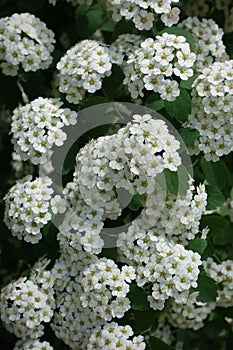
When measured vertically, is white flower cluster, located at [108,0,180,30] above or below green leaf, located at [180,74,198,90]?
above

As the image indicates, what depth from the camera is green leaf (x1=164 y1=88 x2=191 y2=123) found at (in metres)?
3.56

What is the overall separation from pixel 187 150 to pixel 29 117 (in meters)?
0.85

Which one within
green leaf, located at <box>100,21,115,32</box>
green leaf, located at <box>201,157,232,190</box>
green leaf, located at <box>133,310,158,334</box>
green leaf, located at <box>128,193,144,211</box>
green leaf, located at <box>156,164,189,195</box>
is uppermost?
green leaf, located at <box>100,21,115,32</box>

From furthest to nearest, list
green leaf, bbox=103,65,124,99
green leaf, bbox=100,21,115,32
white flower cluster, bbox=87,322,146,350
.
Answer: green leaf, bbox=100,21,115,32, green leaf, bbox=103,65,124,99, white flower cluster, bbox=87,322,146,350

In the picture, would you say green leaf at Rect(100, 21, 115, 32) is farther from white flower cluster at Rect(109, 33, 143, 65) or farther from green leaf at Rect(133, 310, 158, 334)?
green leaf at Rect(133, 310, 158, 334)

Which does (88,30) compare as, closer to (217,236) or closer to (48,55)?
(48,55)

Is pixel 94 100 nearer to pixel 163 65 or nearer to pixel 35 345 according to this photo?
pixel 163 65

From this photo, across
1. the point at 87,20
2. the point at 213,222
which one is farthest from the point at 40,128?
the point at 213,222

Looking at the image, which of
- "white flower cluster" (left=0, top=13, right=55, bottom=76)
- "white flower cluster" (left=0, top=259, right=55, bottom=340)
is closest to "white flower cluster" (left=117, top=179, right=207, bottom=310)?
"white flower cluster" (left=0, top=259, right=55, bottom=340)

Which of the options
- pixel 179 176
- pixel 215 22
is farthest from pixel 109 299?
pixel 215 22

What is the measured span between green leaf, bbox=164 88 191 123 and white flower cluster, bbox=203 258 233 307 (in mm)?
928

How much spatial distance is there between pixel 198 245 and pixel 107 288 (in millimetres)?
519

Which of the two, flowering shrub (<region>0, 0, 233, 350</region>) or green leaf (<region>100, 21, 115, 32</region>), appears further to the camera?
green leaf (<region>100, 21, 115, 32</region>)

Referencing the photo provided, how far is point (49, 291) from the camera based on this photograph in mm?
3719
